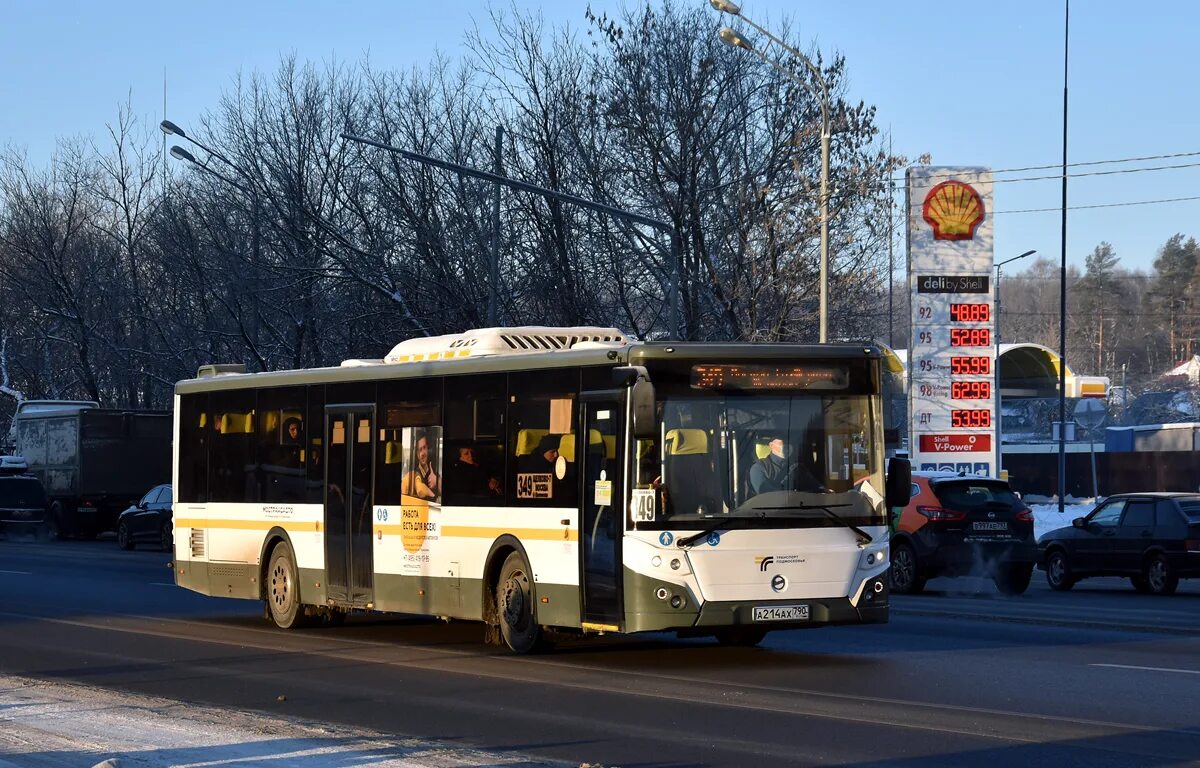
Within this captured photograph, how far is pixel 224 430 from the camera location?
19.9 metres

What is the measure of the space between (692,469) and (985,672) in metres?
2.76

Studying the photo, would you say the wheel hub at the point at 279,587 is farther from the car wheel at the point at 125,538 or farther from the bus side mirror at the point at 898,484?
the car wheel at the point at 125,538

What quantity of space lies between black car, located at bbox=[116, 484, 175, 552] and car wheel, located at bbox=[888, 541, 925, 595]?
19788 millimetres

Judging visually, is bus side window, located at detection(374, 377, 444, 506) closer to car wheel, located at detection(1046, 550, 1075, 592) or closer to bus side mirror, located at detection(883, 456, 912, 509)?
bus side mirror, located at detection(883, 456, 912, 509)

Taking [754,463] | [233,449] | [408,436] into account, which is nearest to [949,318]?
[233,449]

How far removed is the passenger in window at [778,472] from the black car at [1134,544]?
12.7m

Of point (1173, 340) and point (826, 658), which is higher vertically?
point (1173, 340)

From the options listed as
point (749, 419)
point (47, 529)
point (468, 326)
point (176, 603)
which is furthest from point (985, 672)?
point (47, 529)

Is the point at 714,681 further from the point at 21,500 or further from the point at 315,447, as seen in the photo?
the point at 21,500

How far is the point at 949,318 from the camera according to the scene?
35.4 metres

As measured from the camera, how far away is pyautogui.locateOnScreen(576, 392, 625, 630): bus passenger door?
1408 centimetres

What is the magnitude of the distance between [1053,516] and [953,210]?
1254 centimetres

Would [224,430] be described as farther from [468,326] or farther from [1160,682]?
[468,326]

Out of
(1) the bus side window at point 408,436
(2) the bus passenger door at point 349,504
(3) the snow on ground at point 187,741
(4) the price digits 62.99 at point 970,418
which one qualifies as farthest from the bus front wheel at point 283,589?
(4) the price digits 62.99 at point 970,418
